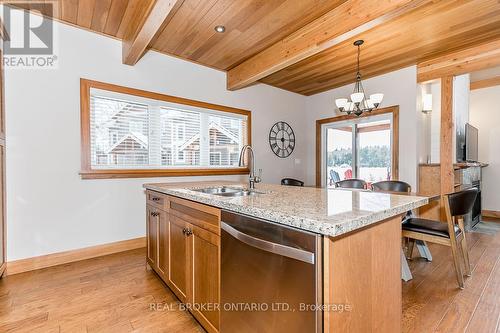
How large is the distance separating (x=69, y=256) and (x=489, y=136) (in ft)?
24.9

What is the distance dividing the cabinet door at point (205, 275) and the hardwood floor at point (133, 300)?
222 mm

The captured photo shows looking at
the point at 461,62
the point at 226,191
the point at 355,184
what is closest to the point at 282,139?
the point at 355,184

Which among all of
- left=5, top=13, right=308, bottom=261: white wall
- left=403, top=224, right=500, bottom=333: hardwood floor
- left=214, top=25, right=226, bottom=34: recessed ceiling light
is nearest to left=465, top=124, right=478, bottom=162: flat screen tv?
left=403, top=224, right=500, bottom=333: hardwood floor

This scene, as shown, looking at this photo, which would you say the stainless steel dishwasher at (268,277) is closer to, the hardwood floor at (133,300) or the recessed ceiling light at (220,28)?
the hardwood floor at (133,300)

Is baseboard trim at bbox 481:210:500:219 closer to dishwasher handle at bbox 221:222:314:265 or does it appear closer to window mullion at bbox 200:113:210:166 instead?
window mullion at bbox 200:113:210:166

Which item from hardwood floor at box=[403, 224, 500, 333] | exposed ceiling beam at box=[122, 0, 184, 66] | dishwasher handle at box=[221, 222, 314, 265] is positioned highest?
exposed ceiling beam at box=[122, 0, 184, 66]

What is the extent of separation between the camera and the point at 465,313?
1.77m

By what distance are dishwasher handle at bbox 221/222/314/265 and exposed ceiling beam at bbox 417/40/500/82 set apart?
4.02m

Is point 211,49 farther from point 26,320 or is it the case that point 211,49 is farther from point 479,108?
point 479,108

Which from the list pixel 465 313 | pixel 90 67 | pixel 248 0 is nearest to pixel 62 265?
pixel 90 67

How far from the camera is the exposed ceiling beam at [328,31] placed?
1997 millimetres

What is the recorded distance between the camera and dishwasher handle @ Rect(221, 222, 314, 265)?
3.00 ft

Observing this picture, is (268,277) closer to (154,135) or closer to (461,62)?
(154,135)

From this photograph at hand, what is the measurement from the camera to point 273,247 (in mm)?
1028
